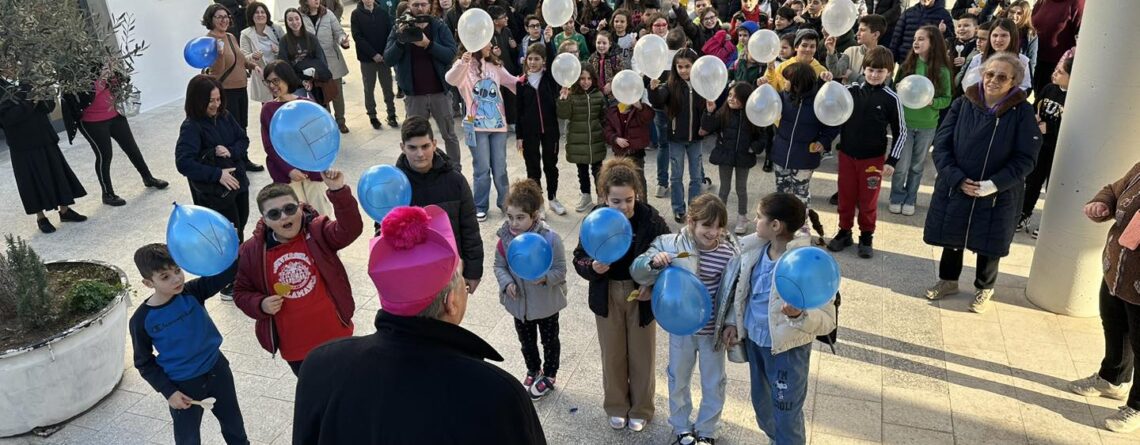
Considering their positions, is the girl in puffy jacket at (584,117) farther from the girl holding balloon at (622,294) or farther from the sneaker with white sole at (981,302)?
the sneaker with white sole at (981,302)

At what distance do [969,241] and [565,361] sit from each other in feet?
9.27

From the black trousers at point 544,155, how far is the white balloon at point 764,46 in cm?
201

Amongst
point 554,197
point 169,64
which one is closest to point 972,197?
point 554,197

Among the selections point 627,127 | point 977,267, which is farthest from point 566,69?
point 977,267

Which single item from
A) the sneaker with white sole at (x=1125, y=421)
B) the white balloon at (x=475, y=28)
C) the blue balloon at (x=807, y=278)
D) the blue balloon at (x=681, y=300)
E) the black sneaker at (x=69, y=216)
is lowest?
the sneaker with white sole at (x=1125, y=421)

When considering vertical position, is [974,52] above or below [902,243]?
above

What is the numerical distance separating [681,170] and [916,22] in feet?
12.3

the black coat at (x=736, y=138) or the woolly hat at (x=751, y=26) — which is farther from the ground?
the woolly hat at (x=751, y=26)

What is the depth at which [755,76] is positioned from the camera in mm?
7910

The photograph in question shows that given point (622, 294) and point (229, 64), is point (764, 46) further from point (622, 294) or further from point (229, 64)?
point (229, 64)

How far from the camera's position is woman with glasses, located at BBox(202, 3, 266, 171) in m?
7.96

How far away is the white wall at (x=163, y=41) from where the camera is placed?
36.2 ft

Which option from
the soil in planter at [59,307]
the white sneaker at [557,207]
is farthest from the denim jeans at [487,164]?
the soil in planter at [59,307]

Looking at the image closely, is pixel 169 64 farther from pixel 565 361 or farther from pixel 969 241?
pixel 969 241
